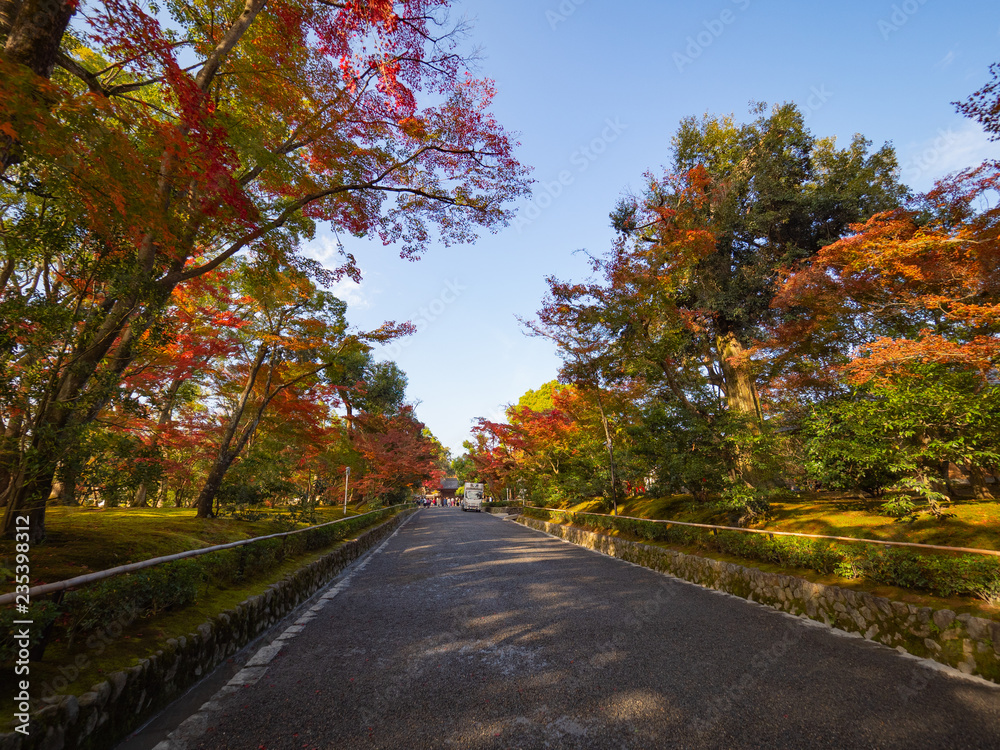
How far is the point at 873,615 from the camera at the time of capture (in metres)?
4.61

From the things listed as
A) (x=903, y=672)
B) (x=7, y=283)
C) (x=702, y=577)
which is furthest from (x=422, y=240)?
(x=903, y=672)

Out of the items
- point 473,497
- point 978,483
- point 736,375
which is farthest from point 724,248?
point 473,497

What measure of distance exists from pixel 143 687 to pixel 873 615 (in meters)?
7.26

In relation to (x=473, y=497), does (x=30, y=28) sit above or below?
above

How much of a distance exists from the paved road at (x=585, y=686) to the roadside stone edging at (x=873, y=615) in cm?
29

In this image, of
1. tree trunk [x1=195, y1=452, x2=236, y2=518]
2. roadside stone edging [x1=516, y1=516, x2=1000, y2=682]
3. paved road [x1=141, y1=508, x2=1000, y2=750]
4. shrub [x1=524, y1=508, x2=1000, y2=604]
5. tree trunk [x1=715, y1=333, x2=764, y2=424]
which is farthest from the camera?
tree trunk [x1=715, y1=333, x2=764, y2=424]

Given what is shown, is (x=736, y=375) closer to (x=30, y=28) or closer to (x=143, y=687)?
(x=143, y=687)

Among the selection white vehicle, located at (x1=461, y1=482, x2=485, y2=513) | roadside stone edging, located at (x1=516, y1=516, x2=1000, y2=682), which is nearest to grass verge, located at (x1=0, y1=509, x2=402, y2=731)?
roadside stone edging, located at (x1=516, y1=516, x2=1000, y2=682)

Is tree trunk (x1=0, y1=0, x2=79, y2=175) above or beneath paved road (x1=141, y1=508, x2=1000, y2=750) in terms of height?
above

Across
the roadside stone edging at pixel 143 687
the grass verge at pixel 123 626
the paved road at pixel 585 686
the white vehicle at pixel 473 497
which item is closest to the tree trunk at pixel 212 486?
the grass verge at pixel 123 626

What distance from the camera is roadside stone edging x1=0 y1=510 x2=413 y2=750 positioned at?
7.20ft

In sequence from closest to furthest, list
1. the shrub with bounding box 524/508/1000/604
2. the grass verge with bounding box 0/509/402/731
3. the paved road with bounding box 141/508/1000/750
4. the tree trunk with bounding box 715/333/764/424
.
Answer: the grass verge with bounding box 0/509/402/731 < the paved road with bounding box 141/508/1000/750 < the shrub with bounding box 524/508/1000/604 < the tree trunk with bounding box 715/333/764/424

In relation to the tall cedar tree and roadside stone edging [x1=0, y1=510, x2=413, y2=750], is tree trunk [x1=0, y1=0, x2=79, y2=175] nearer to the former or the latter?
roadside stone edging [x1=0, y1=510, x2=413, y2=750]

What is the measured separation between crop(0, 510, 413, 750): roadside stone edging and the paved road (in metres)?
0.43
